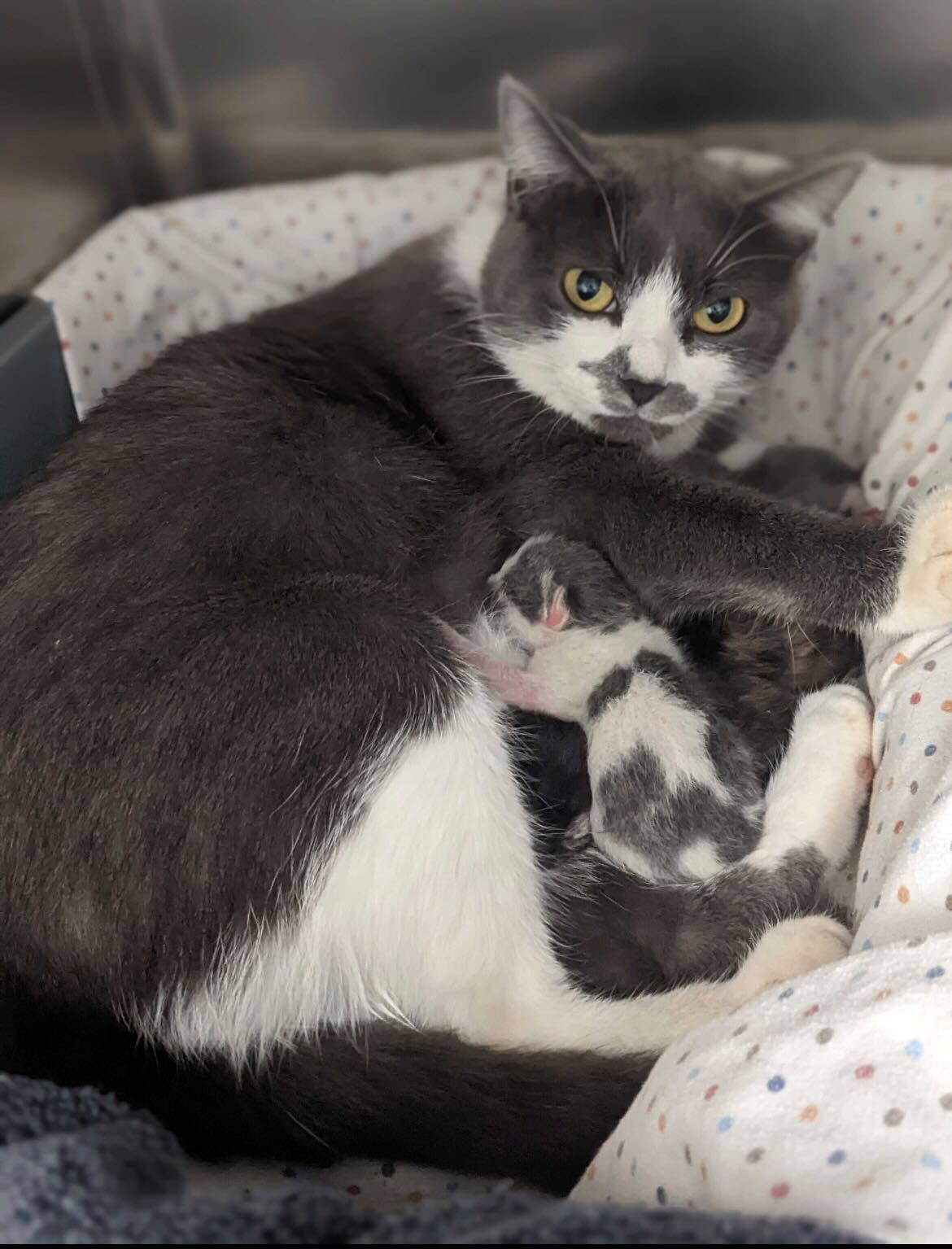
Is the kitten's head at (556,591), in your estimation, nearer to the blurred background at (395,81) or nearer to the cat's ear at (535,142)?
the cat's ear at (535,142)

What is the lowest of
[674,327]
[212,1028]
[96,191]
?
[212,1028]

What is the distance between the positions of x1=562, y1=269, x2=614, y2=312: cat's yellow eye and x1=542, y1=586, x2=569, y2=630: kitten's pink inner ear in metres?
0.43

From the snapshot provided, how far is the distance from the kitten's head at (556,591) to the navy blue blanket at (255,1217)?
757 mm

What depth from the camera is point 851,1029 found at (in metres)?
0.94

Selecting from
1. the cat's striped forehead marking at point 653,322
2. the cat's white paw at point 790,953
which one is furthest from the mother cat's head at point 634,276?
the cat's white paw at point 790,953

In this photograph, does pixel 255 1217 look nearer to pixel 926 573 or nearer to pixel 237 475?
pixel 237 475

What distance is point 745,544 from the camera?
144 centimetres

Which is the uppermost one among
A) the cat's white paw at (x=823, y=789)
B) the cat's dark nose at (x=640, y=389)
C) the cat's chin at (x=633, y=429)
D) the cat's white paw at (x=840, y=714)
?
the cat's dark nose at (x=640, y=389)

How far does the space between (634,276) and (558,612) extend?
19.2 inches

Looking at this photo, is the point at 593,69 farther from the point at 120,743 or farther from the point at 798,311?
the point at 120,743

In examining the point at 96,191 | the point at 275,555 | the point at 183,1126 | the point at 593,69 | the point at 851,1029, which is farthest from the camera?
the point at 96,191

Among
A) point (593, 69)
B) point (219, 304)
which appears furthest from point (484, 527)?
point (593, 69)

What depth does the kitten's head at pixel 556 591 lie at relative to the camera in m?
1.42

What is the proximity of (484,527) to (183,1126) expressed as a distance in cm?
85
